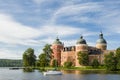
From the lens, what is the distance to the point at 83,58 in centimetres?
14050

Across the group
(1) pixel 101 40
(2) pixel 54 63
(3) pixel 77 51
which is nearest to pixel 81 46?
(3) pixel 77 51

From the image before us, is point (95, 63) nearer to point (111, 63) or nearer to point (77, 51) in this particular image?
point (77, 51)

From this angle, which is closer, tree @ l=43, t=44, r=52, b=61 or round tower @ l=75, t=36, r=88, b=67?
tree @ l=43, t=44, r=52, b=61

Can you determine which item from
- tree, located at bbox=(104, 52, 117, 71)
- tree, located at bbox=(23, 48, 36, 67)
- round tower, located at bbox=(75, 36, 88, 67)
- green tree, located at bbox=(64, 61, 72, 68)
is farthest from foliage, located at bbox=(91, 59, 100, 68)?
tree, located at bbox=(104, 52, 117, 71)

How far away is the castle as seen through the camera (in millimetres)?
145125

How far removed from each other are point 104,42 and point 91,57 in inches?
625

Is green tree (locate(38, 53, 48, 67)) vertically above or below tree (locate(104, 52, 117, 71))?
above

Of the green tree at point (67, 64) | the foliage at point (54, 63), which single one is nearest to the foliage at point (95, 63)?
the green tree at point (67, 64)

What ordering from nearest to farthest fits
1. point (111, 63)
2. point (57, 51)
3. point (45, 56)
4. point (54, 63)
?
point (111, 63)
point (45, 56)
point (54, 63)
point (57, 51)

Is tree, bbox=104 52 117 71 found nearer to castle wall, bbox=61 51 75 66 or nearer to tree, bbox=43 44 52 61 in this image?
tree, bbox=43 44 52 61

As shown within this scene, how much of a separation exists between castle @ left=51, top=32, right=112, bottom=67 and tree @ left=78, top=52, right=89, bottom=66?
9.42 feet

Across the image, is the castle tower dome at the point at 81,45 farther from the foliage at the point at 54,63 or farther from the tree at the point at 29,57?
the tree at the point at 29,57

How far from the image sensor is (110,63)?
357ft

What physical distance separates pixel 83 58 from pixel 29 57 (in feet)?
74.3
